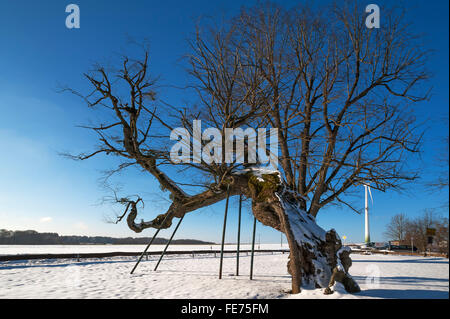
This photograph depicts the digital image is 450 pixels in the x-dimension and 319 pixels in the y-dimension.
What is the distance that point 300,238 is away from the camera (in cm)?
751

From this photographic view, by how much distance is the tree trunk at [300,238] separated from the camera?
6883 millimetres

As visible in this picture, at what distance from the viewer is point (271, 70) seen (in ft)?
30.5

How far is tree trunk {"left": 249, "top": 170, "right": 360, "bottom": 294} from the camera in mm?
6883

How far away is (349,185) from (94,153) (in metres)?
8.99

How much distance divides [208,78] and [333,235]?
5728 mm
